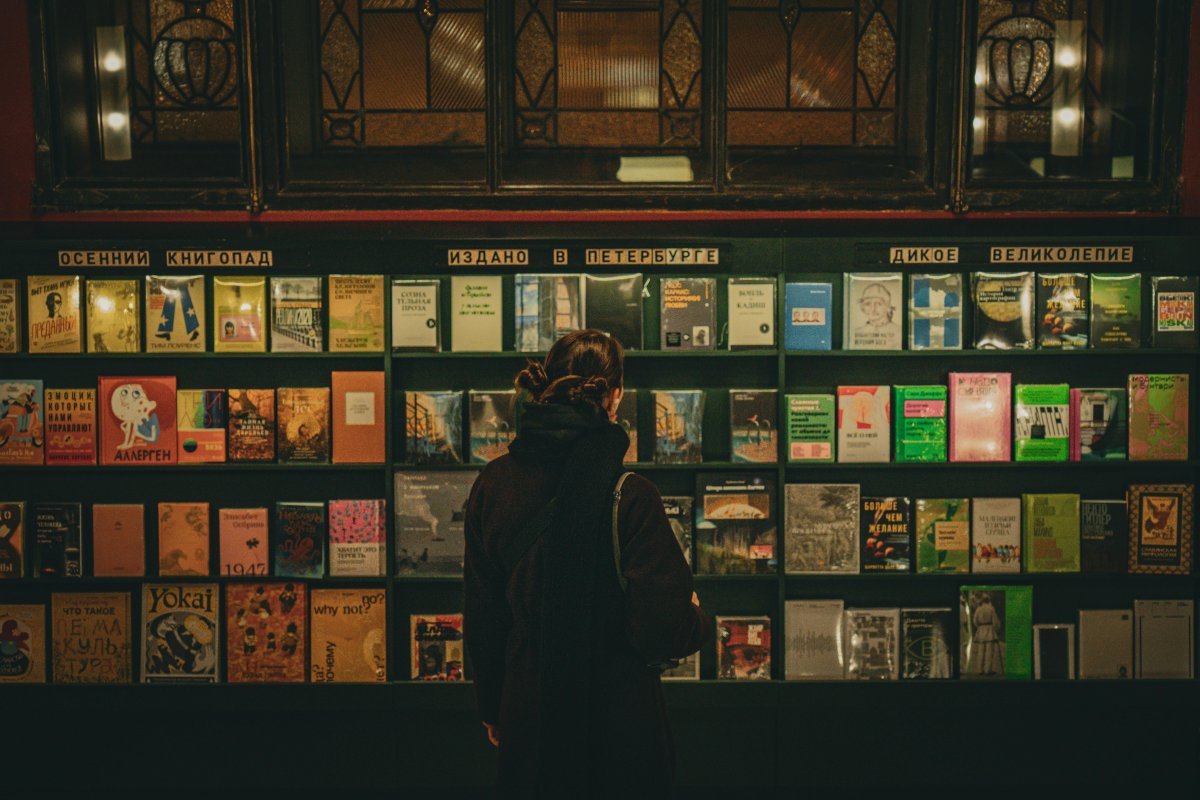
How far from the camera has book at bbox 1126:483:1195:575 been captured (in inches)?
173

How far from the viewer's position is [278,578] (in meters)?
4.41

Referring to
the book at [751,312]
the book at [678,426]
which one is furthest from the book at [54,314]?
the book at [751,312]

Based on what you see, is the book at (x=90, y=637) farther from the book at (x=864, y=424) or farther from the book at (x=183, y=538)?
the book at (x=864, y=424)

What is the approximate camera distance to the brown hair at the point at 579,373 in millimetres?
2436

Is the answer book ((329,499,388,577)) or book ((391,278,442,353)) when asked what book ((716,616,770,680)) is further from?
book ((391,278,442,353))

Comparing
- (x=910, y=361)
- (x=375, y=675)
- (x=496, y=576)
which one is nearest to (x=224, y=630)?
(x=375, y=675)

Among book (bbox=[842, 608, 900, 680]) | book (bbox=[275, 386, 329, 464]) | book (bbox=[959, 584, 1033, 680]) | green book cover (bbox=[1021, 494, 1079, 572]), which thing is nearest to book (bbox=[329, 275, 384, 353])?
book (bbox=[275, 386, 329, 464])

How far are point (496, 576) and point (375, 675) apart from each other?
2.10m

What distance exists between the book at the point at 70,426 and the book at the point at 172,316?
1.22ft

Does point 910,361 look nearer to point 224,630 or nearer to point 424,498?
point 424,498

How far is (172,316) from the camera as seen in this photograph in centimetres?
436

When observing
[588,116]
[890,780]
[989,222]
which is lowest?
[890,780]

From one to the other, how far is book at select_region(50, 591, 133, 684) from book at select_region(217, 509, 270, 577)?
0.47m

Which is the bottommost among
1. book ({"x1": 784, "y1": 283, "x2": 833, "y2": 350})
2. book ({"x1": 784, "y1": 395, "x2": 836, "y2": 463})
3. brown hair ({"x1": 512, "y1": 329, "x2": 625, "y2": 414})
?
book ({"x1": 784, "y1": 395, "x2": 836, "y2": 463})
